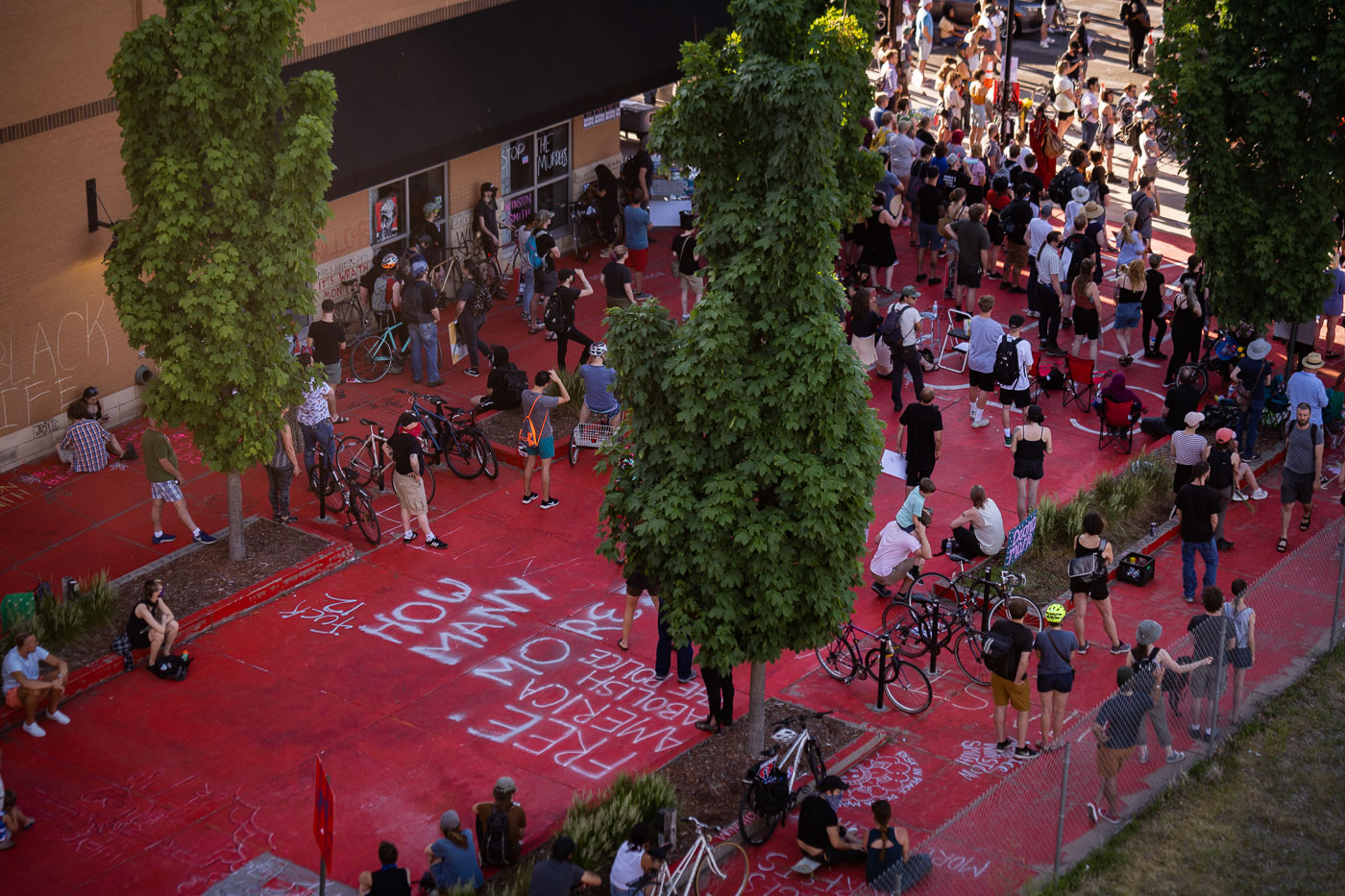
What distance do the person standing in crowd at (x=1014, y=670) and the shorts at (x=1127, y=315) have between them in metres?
10.5

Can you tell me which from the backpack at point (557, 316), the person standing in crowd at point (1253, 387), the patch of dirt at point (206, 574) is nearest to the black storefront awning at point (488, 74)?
the backpack at point (557, 316)

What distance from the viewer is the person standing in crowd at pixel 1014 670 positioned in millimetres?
14492

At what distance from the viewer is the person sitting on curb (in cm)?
1486

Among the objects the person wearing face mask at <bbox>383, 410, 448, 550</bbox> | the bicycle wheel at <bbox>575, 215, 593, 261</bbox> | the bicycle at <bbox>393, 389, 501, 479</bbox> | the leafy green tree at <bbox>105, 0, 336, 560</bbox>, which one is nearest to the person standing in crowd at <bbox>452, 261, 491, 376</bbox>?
the bicycle at <bbox>393, 389, 501, 479</bbox>

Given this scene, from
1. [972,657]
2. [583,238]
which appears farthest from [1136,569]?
[583,238]

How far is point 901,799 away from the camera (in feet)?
47.0

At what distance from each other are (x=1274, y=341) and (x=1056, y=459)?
235 inches

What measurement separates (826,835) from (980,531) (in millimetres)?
5689

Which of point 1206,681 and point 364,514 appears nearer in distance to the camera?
point 1206,681

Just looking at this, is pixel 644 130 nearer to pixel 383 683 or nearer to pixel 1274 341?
pixel 1274 341

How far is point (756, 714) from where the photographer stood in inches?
567

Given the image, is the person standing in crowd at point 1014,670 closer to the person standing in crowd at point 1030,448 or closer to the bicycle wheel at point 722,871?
the bicycle wheel at point 722,871

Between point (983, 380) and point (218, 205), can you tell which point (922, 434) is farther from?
point (218, 205)

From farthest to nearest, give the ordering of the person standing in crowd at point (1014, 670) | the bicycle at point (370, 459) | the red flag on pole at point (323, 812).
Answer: the bicycle at point (370, 459)
the person standing in crowd at point (1014, 670)
the red flag on pole at point (323, 812)
